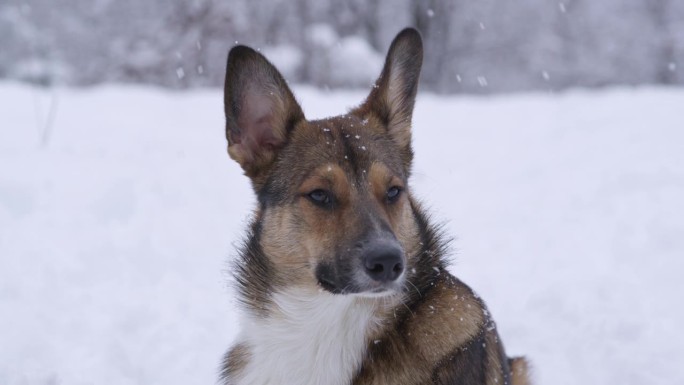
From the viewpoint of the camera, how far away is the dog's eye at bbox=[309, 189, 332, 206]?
381 centimetres

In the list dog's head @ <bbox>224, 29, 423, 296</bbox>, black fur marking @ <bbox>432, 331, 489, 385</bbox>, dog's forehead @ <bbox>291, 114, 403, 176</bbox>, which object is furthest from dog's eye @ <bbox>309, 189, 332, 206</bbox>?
black fur marking @ <bbox>432, 331, 489, 385</bbox>

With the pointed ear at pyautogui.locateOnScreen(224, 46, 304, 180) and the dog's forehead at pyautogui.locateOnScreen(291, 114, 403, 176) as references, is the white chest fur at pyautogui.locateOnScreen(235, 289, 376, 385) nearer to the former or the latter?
the dog's forehead at pyautogui.locateOnScreen(291, 114, 403, 176)

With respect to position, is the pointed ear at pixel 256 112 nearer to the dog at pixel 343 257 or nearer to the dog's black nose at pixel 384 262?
the dog at pixel 343 257

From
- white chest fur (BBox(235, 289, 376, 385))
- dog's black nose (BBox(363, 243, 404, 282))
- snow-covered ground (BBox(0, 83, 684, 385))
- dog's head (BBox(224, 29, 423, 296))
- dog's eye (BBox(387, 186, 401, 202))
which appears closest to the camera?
dog's black nose (BBox(363, 243, 404, 282))

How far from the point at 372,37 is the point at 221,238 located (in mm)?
23096

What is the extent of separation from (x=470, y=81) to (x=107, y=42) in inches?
644

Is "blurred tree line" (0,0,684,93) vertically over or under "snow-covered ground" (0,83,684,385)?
over

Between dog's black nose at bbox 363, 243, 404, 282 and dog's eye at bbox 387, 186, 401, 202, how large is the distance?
54 centimetres

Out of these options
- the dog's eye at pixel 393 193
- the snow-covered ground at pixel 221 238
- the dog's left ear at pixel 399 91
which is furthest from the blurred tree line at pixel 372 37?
the dog's eye at pixel 393 193

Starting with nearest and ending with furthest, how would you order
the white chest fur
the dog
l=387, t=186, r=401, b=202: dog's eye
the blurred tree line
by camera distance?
the dog → the white chest fur → l=387, t=186, r=401, b=202: dog's eye → the blurred tree line

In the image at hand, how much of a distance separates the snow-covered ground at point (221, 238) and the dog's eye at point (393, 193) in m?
0.36

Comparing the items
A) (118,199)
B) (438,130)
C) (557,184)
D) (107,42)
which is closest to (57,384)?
(118,199)

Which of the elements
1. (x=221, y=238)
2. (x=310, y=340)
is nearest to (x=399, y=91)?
(x=310, y=340)

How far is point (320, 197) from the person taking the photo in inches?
150
